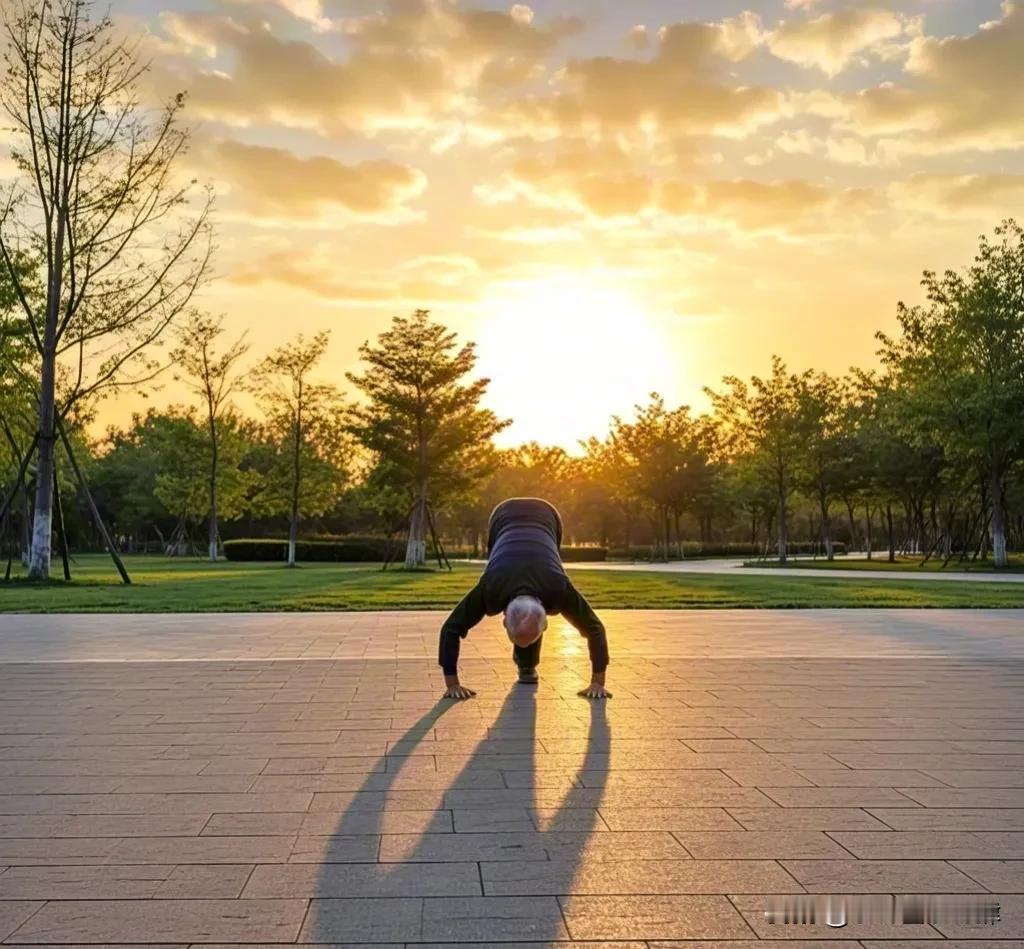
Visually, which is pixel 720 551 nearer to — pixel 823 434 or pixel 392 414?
pixel 823 434

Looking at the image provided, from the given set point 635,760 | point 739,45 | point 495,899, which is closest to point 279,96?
point 739,45

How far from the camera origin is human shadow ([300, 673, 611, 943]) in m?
2.76

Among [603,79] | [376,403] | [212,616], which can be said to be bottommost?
[212,616]

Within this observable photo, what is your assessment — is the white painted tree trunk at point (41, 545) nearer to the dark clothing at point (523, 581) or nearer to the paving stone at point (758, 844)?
the dark clothing at point (523, 581)

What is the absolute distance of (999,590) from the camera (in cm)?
1925

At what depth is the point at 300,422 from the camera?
135 feet

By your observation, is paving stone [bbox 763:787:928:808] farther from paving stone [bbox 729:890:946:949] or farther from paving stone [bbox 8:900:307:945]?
paving stone [bbox 8:900:307:945]

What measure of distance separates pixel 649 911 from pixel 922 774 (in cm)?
222

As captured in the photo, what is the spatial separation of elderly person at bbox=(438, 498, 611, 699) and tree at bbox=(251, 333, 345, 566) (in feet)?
107

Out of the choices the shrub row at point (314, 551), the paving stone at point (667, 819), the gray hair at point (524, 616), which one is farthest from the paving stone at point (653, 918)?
the shrub row at point (314, 551)

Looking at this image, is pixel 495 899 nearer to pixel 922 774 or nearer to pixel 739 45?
pixel 922 774

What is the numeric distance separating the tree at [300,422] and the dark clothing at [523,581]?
107 feet

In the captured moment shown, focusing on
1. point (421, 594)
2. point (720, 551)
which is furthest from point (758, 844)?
point (720, 551)

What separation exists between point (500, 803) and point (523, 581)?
7.20 ft
